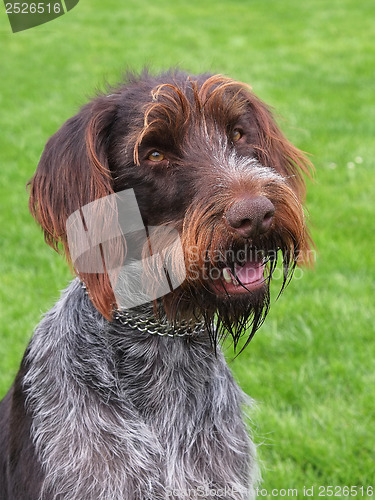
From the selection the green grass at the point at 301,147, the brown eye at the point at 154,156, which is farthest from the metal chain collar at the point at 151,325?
the green grass at the point at 301,147

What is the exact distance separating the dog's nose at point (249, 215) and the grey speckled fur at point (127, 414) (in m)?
0.71

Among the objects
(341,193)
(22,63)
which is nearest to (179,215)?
(341,193)

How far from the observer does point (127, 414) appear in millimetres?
2650

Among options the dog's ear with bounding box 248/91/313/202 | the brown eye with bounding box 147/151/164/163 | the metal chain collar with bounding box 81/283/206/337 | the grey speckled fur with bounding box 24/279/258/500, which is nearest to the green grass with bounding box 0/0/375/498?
the dog's ear with bounding box 248/91/313/202

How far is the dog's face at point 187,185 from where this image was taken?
2340 millimetres

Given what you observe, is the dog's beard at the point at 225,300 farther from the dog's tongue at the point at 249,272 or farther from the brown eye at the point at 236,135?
the brown eye at the point at 236,135

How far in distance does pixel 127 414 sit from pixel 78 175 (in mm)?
955

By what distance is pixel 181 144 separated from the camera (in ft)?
8.28

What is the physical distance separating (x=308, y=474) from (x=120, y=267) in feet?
5.73

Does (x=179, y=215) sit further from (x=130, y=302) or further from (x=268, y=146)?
(x=268, y=146)

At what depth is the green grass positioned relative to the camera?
3.89m

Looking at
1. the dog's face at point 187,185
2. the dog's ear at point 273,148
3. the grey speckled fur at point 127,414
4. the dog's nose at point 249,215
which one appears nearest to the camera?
the dog's nose at point 249,215

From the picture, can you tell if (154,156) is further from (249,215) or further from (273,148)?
(273,148)

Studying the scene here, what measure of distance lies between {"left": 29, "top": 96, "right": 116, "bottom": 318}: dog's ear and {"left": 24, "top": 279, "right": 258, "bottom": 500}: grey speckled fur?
247mm
